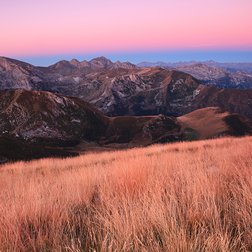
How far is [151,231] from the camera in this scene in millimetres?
3449

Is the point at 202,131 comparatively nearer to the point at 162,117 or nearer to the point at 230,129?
the point at 230,129

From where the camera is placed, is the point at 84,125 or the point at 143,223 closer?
the point at 143,223

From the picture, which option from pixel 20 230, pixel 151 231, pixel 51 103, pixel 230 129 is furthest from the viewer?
pixel 51 103

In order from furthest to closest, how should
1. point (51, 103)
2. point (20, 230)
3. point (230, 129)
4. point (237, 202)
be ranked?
point (51, 103)
point (230, 129)
point (237, 202)
point (20, 230)

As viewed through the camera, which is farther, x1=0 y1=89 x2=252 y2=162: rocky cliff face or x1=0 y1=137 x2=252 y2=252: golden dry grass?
x1=0 y1=89 x2=252 y2=162: rocky cliff face

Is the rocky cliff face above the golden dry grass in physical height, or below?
below

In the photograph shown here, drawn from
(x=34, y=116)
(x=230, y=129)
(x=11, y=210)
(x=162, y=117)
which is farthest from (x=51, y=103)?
(x=11, y=210)

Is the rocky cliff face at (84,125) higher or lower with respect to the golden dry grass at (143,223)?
lower

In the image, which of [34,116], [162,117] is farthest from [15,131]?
[162,117]

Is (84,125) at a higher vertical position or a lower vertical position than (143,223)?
lower

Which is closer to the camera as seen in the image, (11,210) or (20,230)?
(20,230)

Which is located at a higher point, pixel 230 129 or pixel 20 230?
pixel 20 230

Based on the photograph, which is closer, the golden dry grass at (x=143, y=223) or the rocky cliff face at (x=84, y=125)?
the golden dry grass at (x=143, y=223)

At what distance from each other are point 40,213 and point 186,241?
209 cm
